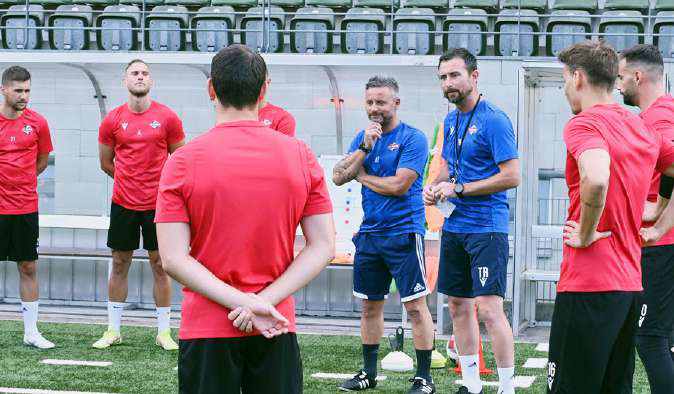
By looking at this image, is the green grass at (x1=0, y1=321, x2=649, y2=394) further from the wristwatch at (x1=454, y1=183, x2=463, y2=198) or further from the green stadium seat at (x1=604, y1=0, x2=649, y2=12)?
the green stadium seat at (x1=604, y1=0, x2=649, y2=12)

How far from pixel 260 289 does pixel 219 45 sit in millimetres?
10298

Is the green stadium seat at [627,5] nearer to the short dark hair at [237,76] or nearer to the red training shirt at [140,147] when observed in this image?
the red training shirt at [140,147]

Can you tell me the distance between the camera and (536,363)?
7320 millimetres

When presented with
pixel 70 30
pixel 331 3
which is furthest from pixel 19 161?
pixel 331 3

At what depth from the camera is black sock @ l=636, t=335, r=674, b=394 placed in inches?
175

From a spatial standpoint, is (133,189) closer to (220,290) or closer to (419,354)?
(419,354)

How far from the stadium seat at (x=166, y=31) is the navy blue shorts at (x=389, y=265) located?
7391 mm

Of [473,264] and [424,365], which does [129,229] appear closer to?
[424,365]

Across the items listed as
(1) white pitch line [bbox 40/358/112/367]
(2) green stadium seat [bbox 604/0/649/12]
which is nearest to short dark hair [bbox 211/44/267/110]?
(1) white pitch line [bbox 40/358/112/367]

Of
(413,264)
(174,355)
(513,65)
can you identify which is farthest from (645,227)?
(513,65)

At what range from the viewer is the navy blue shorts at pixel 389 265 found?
6121 mm

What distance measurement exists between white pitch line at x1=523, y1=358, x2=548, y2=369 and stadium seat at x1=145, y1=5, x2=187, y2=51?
7.20 meters

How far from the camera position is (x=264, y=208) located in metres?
2.97

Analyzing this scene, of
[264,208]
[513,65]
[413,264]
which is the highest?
[513,65]
